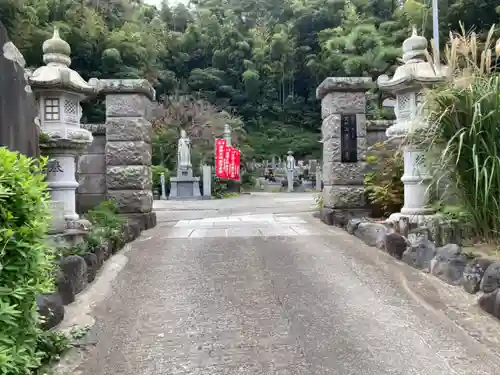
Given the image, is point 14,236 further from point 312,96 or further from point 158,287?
point 312,96

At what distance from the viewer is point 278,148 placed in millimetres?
35281

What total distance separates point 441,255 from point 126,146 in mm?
4121

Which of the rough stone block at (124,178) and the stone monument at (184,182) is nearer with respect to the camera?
the rough stone block at (124,178)

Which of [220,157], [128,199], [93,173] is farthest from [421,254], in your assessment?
[220,157]

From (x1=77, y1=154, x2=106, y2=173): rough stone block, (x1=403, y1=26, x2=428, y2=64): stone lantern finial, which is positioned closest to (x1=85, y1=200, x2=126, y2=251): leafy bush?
(x1=77, y1=154, x2=106, y2=173): rough stone block

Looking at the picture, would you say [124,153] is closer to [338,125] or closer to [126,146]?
[126,146]

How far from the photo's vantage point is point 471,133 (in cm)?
357

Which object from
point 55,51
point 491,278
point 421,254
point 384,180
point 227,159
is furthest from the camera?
point 227,159

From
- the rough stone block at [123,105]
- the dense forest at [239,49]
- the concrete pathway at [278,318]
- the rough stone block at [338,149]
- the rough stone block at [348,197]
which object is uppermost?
the dense forest at [239,49]

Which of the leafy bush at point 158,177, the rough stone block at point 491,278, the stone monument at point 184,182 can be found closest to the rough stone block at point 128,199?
the rough stone block at point 491,278

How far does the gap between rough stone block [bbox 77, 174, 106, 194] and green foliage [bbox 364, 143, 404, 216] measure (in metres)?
3.53

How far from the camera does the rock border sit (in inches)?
121

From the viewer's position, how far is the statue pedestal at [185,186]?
18547mm

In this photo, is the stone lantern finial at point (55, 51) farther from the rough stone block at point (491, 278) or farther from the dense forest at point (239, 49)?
the dense forest at point (239, 49)
